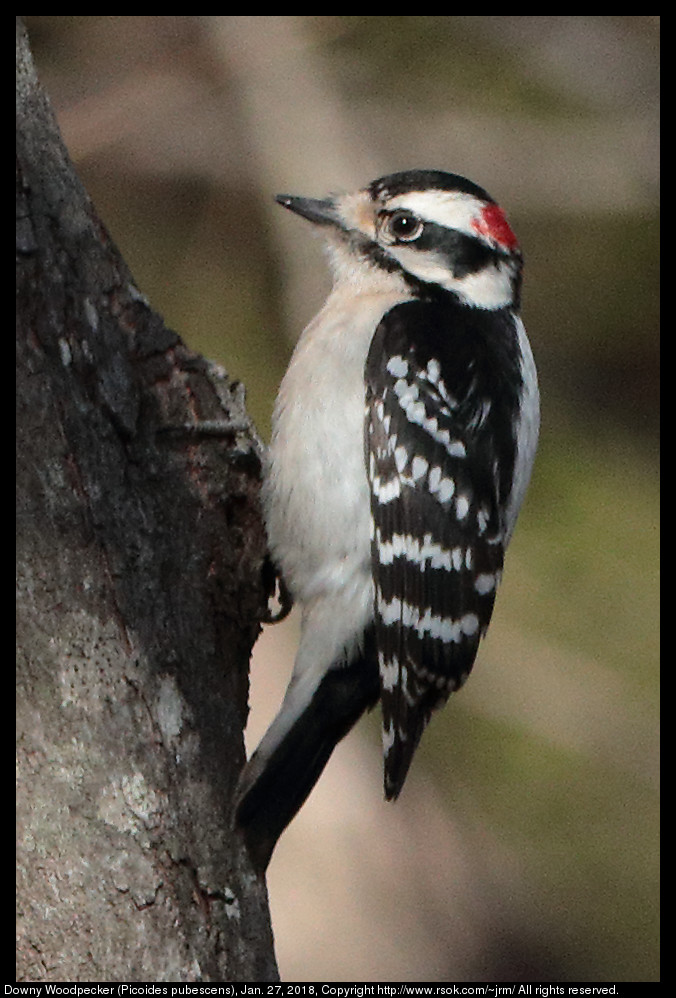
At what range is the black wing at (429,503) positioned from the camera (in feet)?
9.97

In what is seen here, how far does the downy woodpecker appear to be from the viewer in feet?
9.96

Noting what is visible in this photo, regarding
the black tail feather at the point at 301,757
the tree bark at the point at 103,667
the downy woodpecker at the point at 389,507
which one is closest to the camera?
the tree bark at the point at 103,667

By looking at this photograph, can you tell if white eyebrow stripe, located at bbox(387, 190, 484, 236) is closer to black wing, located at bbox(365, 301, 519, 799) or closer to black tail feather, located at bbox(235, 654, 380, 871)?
black wing, located at bbox(365, 301, 519, 799)

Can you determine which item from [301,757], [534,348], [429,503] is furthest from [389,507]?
[534,348]

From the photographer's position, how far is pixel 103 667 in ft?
7.47

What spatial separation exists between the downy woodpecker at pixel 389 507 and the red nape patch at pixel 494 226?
0.95 ft

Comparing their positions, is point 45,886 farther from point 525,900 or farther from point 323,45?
point 323,45

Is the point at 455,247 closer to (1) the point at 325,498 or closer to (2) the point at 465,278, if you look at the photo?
(2) the point at 465,278

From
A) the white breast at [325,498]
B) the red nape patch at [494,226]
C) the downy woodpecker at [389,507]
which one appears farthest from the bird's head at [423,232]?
the white breast at [325,498]

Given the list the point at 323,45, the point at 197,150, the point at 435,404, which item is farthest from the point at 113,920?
the point at 323,45

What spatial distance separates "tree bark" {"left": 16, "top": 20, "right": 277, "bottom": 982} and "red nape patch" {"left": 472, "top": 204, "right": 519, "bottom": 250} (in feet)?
4.53

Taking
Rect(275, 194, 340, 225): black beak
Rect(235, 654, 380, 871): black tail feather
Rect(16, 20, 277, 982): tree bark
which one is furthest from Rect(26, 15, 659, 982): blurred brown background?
Rect(16, 20, 277, 982): tree bark

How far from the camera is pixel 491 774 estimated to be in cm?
514

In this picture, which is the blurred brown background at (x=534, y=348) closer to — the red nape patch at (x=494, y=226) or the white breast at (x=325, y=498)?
the red nape patch at (x=494, y=226)
